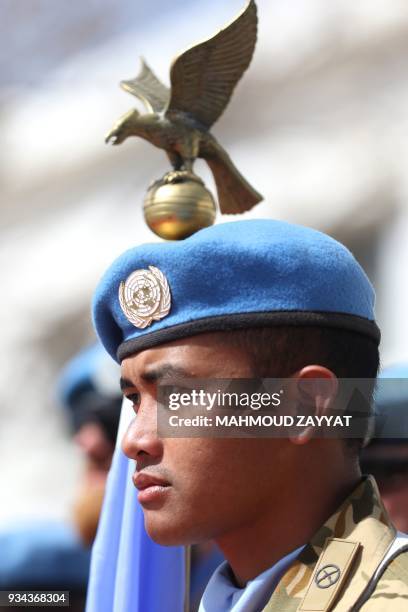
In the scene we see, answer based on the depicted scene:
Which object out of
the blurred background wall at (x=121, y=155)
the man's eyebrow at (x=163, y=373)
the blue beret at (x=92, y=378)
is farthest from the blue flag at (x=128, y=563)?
the blurred background wall at (x=121, y=155)

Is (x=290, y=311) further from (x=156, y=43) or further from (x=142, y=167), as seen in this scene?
(x=156, y=43)

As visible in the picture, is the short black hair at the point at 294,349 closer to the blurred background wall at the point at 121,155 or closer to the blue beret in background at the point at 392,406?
the blue beret in background at the point at 392,406

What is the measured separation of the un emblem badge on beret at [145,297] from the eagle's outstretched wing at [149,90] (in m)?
0.51

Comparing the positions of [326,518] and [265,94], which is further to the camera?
[265,94]

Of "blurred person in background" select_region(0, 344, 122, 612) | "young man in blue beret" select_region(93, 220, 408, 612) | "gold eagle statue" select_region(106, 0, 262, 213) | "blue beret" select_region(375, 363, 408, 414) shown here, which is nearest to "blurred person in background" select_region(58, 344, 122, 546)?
"blurred person in background" select_region(0, 344, 122, 612)

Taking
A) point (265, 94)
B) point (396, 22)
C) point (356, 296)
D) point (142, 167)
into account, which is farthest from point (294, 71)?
point (356, 296)

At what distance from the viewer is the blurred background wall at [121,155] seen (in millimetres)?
7684

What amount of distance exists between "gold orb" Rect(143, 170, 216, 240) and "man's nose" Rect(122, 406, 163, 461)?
0.47m

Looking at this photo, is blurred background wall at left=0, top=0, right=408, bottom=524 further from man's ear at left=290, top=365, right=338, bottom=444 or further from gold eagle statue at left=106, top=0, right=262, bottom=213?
man's ear at left=290, top=365, right=338, bottom=444

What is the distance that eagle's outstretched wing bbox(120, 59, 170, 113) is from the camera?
2648 mm

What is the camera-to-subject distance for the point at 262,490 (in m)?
2.10

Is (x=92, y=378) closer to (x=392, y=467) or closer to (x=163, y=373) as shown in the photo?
(x=392, y=467)

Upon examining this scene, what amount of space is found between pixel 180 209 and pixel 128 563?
0.79 m

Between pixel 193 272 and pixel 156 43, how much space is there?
7978 millimetres
